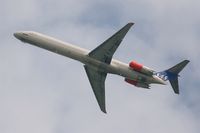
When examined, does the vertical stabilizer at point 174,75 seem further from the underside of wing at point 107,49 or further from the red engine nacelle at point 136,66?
the underside of wing at point 107,49

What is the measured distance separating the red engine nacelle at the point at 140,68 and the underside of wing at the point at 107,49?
3.73 meters

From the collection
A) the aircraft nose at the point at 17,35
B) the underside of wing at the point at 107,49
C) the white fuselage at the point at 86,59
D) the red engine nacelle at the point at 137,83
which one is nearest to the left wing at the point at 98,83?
the white fuselage at the point at 86,59

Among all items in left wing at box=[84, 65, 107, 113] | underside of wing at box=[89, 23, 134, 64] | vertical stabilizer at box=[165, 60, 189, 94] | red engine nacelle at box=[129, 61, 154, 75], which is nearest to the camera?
underside of wing at box=[89, 23, 134, 64]

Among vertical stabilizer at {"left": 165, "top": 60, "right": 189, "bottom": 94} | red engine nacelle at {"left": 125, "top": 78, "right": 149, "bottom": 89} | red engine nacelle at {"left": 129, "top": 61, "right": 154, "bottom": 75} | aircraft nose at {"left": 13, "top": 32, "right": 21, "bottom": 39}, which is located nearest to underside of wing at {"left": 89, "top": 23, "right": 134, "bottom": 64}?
red engine nacelle at {"left": 129, "top": 61, "right": 154, "bottom": 75}

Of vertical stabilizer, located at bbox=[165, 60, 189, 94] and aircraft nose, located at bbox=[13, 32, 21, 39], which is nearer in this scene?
vertical stabilizer, located at bbox=[165, 60, 189, 94]

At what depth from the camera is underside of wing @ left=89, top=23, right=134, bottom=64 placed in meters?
115

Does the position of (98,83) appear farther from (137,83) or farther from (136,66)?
(136,66)

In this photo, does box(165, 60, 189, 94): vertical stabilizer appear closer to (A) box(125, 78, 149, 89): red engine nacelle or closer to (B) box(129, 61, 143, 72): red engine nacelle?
(A) box(125, 78, 149, 89): red engine nacelle

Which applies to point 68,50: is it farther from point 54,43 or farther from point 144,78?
point 144,78

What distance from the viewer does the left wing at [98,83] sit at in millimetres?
121644

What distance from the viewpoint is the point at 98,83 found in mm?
124062

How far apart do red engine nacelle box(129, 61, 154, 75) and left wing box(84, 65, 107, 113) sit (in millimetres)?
6681

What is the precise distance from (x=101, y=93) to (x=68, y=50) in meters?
11.6

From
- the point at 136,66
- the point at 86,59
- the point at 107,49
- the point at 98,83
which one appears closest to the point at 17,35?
the point at 86,59
